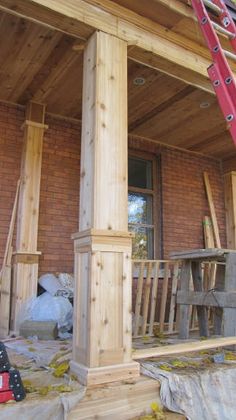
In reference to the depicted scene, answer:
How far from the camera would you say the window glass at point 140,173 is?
219 inches

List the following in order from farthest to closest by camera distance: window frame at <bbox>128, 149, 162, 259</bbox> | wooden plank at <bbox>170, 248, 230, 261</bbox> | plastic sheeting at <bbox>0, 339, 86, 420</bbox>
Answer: window frame at <bbox>128, 149, 162, 259</bbox> → wooden plank at <bbox>170, 248, 230, 261</bbox> → plastic sheeting at <bbox>0, 339, 86, 420</bbox>

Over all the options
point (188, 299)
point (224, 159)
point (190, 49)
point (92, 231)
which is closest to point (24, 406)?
point (92, 231)

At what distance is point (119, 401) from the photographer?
79.5 inches

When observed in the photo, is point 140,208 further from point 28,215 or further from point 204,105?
point 28,215

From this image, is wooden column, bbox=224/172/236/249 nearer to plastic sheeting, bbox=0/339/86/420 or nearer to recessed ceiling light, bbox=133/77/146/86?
recessed ceiling light, bbox=133/77/146/86

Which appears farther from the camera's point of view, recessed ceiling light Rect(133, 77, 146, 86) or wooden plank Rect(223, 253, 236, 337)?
recessed ceiling light Rect(133, 77, 146, 86)

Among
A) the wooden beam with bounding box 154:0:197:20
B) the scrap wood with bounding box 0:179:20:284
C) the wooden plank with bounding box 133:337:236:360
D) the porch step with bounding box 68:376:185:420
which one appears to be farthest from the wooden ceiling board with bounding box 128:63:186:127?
the porch step with bounding box 68:376:185:420

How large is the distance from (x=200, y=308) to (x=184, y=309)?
16 cm

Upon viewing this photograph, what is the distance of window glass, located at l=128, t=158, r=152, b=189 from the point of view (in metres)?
5.55

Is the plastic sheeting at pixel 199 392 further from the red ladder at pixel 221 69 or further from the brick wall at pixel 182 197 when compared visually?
the brick wall at pixel 182 197

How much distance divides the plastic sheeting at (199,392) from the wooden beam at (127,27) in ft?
7.90

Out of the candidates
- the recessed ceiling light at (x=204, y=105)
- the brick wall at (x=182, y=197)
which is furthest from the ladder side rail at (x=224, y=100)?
the brick wall at (x=182, y=197)

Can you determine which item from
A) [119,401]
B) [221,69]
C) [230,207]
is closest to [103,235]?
[119,401]

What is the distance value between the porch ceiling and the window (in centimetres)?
48
